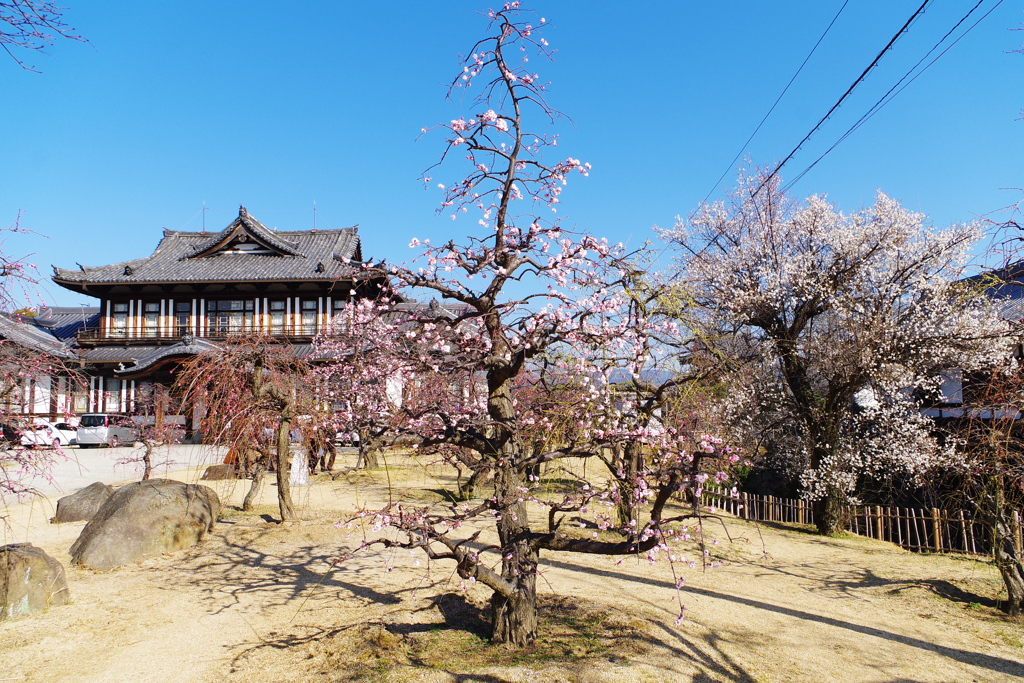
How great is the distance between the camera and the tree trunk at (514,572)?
5.44 meters

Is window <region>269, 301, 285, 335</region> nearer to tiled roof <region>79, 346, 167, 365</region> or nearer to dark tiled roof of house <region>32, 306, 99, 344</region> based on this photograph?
tiled roof <region>79, 346, 167, 365</region>

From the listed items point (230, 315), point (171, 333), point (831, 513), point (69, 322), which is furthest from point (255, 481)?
point (69, 322)

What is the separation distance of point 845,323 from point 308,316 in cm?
2388

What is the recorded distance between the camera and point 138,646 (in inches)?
232

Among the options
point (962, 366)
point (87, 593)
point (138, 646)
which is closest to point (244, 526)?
point (87, 593)

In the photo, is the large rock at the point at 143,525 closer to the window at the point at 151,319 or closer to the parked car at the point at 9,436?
the parked car at the point at 9,436

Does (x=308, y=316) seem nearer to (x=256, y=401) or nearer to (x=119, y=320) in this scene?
(x=119, y=320)

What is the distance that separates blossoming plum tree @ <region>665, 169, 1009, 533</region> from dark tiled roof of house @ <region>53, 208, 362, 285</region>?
1950 cm

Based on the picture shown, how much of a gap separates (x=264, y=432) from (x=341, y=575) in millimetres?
3395

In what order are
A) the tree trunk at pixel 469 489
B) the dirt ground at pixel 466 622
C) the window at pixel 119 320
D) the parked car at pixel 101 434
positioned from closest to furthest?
the dirt ground at pixel 466 622 < the tree trunk at pixel 469 489 < the parked car at pixel 101 434 < the window at pixel 119 320

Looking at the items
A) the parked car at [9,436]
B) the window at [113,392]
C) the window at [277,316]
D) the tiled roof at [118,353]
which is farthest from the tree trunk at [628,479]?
the window at [113,392]

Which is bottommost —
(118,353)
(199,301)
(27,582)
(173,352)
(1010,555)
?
(1010,555)

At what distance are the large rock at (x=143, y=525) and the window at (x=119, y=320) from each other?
81.0ft

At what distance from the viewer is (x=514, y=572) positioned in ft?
18.1
